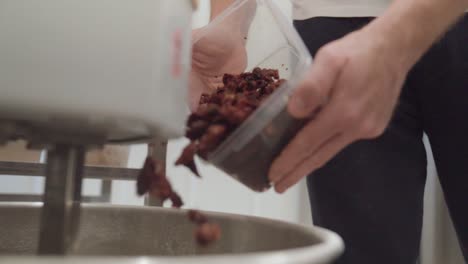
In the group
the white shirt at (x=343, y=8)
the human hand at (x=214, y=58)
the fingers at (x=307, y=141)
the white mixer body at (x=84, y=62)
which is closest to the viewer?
the white mixer body at (x=84, y=62)

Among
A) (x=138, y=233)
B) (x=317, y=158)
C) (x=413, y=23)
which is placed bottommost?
(x=138, y=233)

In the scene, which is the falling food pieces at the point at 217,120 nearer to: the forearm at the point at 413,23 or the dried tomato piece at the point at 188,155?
the dried tomato piece at the point at 188,155

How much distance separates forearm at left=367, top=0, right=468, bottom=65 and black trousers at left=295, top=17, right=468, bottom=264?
21cm

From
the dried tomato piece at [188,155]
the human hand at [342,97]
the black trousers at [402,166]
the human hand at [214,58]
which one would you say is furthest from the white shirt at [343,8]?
the dried tomato piece at [188,155]

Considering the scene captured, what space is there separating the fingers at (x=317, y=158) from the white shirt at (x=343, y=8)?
0.32m

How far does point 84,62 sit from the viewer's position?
289mm

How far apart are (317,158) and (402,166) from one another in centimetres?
32

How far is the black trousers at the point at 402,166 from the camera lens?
0.67 meters

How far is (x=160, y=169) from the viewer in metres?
0.38

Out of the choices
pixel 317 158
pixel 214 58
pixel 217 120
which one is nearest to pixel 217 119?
pixel 217 120

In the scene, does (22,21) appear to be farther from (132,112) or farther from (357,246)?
(357,246)

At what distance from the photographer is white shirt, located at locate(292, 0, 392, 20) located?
70cm

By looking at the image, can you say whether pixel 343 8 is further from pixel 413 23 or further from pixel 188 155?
pixel 188 155

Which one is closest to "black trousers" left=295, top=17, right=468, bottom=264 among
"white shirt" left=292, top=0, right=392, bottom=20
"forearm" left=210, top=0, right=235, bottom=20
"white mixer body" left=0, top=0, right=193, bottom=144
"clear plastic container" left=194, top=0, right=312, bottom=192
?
"white shirt" left=292, top=0, right=392, bottom=20
